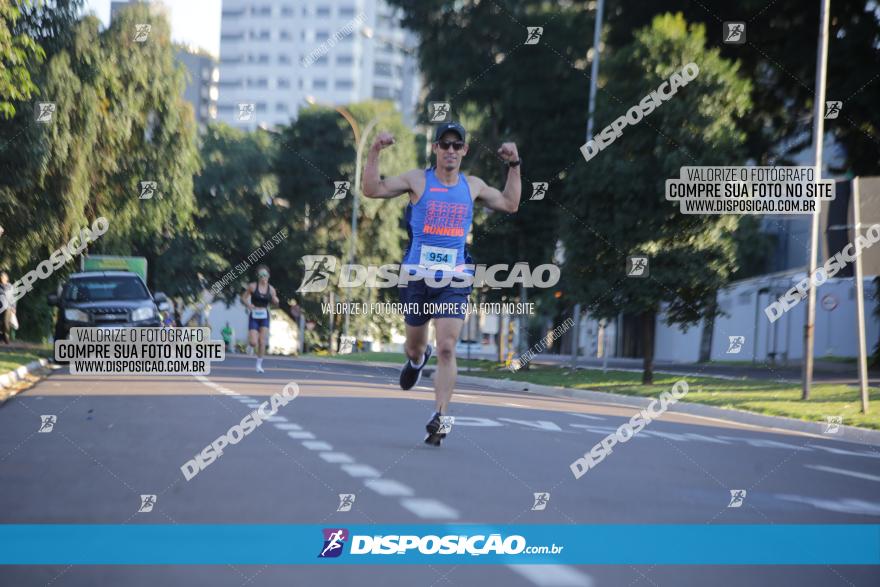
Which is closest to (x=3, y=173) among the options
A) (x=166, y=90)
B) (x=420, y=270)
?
(x=166, y=90)

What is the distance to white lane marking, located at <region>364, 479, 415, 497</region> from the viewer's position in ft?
24.3

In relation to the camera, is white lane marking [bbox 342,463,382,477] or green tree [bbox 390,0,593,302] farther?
green tree [bbox 390,0,593,302]

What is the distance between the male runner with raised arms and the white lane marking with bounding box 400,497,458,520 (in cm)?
285

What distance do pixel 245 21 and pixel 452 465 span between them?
16844cm

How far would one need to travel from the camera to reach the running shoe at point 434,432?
10.3m

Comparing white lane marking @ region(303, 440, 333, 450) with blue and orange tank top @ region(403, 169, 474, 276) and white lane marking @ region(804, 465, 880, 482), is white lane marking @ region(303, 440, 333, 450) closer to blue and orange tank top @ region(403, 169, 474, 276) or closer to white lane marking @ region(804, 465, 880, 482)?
blue and orange tank top @ region(403, 169, 474, 276)

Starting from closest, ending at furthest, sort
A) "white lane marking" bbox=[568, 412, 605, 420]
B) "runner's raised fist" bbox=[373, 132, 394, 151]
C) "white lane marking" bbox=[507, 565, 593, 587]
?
"white lane marking" bbox=[507, 565, 593, 587] → "runner's raised fist" bbox=[373, 132, 394, 151] → "white lane marking" bbox=[568, 412, 605, 420]

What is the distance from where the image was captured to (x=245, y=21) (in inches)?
6757

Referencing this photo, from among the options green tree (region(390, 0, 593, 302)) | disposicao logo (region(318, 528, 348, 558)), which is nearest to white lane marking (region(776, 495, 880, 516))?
disposicao logo (region(318, 528, 348, 558))

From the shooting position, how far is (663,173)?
2611cm

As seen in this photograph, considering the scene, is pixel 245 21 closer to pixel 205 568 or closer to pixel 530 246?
pixel 530 246

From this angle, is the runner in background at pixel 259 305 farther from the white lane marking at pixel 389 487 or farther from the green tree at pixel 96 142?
the white lane marking at pixel 389 487

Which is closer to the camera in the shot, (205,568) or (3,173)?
(205,568)

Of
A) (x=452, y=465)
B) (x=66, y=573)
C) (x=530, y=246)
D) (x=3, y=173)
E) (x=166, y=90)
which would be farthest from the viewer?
(x=530, y=246)
